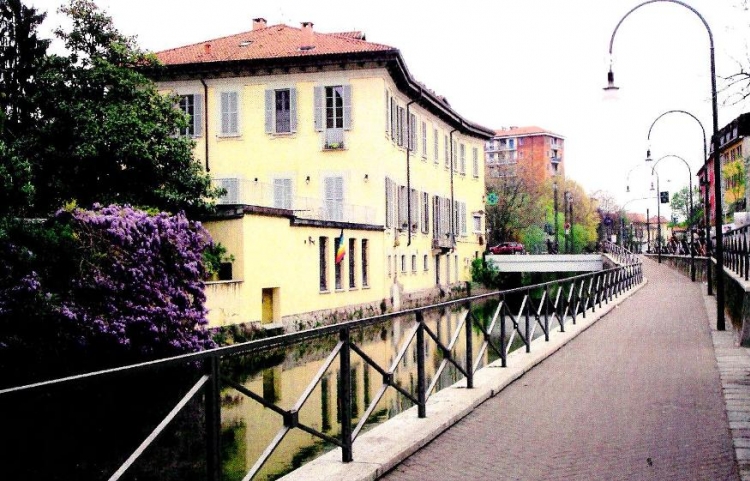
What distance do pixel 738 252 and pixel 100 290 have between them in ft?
50.5

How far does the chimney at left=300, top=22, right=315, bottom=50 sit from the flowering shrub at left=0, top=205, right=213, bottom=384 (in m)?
15.3

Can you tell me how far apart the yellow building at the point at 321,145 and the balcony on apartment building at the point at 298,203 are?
1.7 inches

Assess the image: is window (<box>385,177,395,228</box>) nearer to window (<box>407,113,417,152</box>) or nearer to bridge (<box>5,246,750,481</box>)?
window (<box>407,113,417,152</box>)

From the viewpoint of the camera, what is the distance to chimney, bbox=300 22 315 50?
32.4 meters

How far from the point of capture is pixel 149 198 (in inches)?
955

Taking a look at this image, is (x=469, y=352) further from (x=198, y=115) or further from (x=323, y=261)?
(x=198, y=115)

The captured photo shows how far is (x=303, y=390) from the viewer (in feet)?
19.1

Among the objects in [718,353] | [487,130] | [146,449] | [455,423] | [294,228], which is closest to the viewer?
[146,449]

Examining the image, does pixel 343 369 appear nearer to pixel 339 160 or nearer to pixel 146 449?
pixel 146 449

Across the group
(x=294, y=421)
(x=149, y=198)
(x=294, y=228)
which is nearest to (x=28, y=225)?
(x=149, y=198)

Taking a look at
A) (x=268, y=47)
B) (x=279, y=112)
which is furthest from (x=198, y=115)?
(x=268, y=47)

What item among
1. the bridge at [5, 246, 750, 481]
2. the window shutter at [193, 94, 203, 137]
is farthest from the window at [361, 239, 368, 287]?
the bridge at [5, 246, 750, 481]

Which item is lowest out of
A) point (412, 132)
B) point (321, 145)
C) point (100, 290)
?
point (100, 290)

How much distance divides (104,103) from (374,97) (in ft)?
35.1
